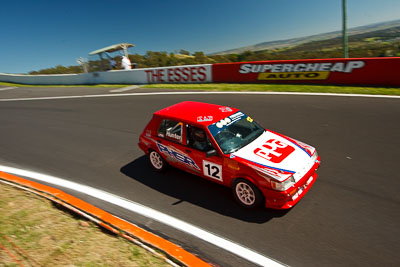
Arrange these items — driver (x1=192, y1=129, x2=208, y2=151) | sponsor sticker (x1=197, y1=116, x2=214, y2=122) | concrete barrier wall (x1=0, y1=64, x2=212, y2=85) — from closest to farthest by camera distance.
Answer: driver (x1=192, y1=129, x2=208, y2=151) → sponsor sticker (x1=197, y1=116, x2=214, y2=122) → concrete barrier wall (x1=0, y1=64, x2=212, y2=85)

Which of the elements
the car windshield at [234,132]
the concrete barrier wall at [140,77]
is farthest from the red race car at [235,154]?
the concrete barrier wall at [140,77]

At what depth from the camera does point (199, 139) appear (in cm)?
511

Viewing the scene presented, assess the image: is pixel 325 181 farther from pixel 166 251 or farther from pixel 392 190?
pixel 166 251

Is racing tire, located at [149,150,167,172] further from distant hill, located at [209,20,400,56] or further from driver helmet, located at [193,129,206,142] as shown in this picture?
distant hill, located at [209,20,400,56]

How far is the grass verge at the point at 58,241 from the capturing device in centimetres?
330

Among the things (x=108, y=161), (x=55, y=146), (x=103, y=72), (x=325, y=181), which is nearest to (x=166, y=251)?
(x=325, y=181)

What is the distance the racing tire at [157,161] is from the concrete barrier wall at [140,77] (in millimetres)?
11642

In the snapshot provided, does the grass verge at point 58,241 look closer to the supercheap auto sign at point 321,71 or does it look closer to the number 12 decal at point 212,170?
the number 12 decal at point 212,170

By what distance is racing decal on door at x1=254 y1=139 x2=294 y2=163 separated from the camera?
4.60 m

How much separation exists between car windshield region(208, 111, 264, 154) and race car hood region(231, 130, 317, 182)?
0.13m

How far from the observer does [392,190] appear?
4.80m

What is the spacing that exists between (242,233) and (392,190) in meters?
2.95

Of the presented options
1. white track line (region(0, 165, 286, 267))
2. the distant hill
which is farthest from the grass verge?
the distant hill

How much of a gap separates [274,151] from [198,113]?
67.8 inches
